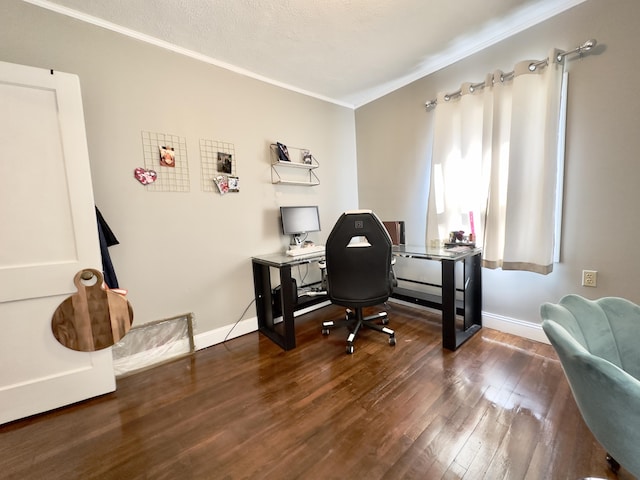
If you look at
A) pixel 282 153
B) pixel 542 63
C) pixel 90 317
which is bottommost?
pixel 90 317

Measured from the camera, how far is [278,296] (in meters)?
2.56

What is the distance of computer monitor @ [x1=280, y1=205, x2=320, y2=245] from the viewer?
2.65 metres

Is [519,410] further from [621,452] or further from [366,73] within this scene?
[366,73]

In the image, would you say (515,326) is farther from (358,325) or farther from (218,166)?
(218,166)

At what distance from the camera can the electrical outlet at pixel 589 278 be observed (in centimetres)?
184

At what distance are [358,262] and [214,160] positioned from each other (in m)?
1.53

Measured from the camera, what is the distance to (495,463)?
1113mm

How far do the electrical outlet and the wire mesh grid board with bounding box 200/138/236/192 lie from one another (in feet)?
9.51

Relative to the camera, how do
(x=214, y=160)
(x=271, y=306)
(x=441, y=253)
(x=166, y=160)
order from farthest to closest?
(x=271, y=306), (x=214, y=160), (x=441, y=253), (x=166, y=160)

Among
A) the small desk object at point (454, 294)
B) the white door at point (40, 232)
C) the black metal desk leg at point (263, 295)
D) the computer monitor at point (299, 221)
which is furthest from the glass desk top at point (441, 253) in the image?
the white door at point (40, 232)

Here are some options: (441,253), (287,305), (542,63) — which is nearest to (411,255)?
(441,253)

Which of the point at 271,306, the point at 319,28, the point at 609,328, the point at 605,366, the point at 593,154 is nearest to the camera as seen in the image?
the point at 605,366

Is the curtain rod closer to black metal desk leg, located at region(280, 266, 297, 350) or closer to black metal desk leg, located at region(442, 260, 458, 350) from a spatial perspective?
black metal desk leg, located at region(442, 260, 458, 350)

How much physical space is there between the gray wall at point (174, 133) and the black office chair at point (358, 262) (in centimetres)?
94
